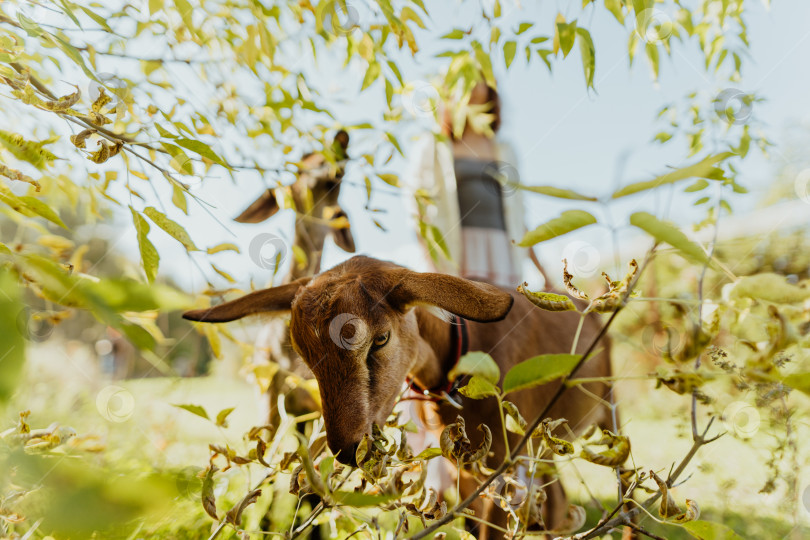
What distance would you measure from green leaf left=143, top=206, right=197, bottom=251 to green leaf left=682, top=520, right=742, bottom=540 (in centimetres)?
111

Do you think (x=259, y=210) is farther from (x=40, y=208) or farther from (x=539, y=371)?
(x=539, y=371)

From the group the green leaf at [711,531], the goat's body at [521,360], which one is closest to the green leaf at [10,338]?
the green leaf at [711,531]

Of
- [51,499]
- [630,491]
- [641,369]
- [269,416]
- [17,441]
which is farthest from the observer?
[269,416]

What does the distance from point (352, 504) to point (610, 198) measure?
0.55m

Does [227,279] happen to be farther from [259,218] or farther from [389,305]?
[259,218]

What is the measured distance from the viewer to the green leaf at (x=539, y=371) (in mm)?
736

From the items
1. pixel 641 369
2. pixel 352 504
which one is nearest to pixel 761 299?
pixel 352 504

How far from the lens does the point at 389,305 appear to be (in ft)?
5.34

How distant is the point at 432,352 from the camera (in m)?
1.93

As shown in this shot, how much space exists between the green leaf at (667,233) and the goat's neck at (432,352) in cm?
126

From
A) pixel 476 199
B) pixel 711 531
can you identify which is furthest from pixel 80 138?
pixel 476 199

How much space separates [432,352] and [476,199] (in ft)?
7.36

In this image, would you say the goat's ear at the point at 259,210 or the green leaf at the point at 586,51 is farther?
the goat's ear at the point at 259,210

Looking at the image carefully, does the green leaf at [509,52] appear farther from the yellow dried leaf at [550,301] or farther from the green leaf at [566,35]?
the yellow dried leaf at [550,301]
